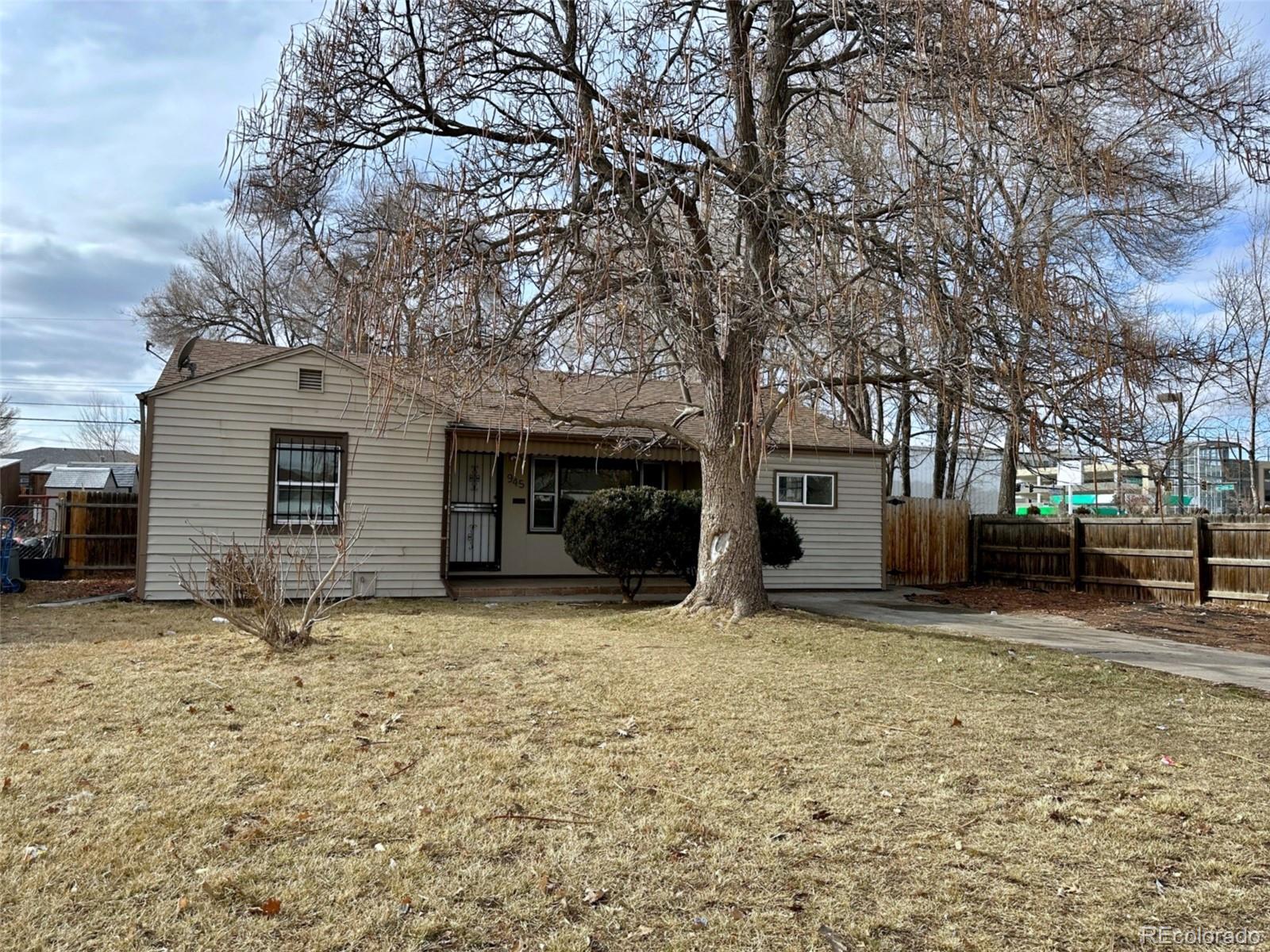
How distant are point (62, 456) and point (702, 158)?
5304cm

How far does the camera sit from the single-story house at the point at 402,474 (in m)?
11.1

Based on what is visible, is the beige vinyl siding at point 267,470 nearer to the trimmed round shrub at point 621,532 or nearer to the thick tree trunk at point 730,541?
the trimmed round shrub at point 621,532

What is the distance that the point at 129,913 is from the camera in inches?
107

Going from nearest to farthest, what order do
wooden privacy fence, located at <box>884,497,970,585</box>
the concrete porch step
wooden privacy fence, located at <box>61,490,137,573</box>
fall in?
the concrete porch step → wooden privacy fence, located at <box>61,490,137,573</box> → wooden privacy fence, located at <box>884,497,970,585</box>

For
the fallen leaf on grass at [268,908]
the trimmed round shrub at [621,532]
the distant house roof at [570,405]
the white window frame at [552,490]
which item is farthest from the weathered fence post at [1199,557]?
the fallen leaf on grass at [268,908]

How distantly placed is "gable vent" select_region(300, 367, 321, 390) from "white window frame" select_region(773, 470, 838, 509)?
7504mm

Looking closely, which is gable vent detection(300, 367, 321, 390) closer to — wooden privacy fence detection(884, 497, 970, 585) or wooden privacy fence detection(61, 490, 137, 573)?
wooden privacy fence detection(61, 490, 137, 573)

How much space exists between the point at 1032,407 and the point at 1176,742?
2.44m

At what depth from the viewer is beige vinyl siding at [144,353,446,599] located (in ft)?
36.2

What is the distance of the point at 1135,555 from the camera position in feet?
45.6

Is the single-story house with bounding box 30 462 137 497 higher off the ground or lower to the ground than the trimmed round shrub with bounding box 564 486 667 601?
higher

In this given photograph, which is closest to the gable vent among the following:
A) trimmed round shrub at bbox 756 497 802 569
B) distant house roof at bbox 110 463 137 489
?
trimmed round shrub at bbox 756 497 802 569

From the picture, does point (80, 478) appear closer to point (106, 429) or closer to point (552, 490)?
point (552, 490)

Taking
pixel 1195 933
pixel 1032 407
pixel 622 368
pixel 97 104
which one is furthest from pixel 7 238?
pixel 1195 933
